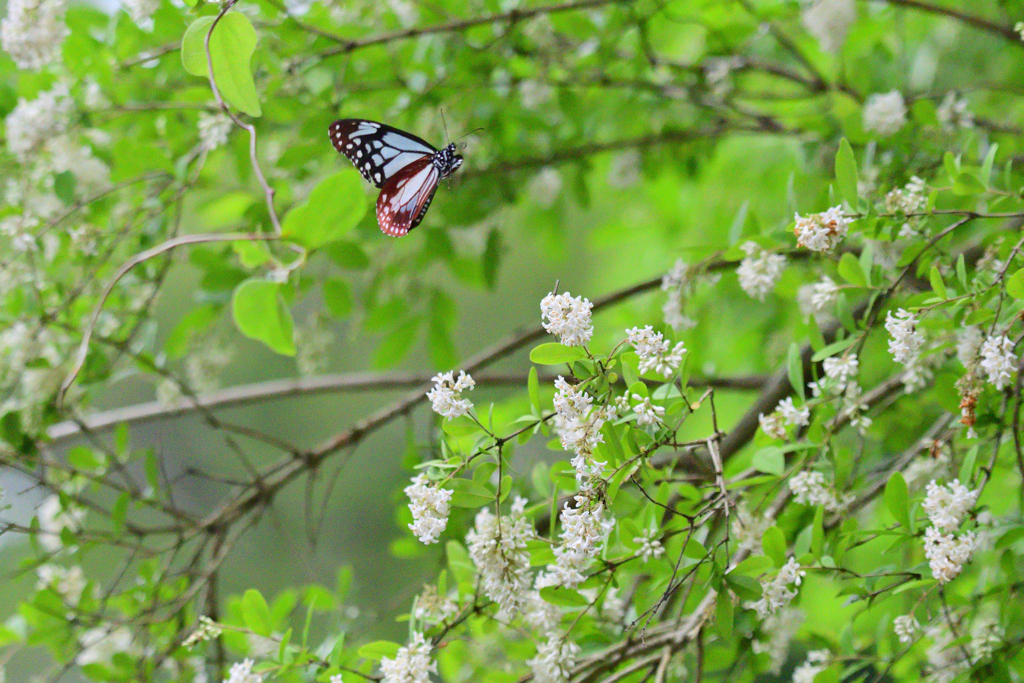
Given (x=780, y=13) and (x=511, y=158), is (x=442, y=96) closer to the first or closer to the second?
(x=511, y=158)

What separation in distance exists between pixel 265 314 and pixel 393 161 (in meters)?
0.16

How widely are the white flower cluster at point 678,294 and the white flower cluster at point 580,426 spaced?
247 millimetres

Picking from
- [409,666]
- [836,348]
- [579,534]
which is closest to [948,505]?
[836,348]

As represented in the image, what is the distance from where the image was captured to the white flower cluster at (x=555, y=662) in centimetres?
54

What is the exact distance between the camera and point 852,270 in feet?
1.87

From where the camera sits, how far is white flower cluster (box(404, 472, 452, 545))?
448mm

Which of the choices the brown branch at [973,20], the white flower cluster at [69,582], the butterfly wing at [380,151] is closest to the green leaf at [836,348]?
the butterfly wing at [380,151]

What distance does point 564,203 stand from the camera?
1.37 metres

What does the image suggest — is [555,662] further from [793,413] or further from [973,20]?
[973,20]

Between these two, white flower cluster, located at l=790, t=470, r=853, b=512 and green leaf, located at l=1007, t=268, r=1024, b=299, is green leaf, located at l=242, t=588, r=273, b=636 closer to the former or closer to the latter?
white flower cluster, located at l=790, t=470, r=853, b=512

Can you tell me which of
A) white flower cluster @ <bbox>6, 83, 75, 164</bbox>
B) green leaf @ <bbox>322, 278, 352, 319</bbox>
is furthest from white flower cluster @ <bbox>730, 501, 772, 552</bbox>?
white flower cluster @ <bbox>6, 83, 75, 164</bbox>

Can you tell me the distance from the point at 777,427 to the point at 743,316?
1.90 feet

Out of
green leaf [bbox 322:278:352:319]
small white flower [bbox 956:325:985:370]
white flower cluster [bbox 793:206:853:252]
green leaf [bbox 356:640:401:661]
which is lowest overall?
green leaf [bbox 356:640:401:661]

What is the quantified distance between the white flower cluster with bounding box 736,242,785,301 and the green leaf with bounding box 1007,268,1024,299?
0.18 meters
